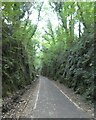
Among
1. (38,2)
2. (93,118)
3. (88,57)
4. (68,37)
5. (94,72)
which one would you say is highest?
(38,2)

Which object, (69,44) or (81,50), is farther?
(69,44)

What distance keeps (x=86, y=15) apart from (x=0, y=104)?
14447mm

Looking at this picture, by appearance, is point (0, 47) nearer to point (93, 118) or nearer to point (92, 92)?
point (92, 92)

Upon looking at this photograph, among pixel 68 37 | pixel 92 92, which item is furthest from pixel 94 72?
pixel 68 37

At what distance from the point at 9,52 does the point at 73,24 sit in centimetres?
1491

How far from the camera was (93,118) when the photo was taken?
1102 centimetres

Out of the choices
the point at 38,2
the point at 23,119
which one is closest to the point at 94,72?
the point at 23,119

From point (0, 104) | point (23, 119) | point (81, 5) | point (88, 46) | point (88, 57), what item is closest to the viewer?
point (23, 119)

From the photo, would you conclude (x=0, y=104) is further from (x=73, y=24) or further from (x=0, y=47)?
(x=73, y=24)

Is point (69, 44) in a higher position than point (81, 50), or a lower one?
higher

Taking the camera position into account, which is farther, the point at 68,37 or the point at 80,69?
the point at 68,37

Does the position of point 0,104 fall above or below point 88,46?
below

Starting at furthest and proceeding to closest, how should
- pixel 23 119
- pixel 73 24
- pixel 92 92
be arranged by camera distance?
pixel 73 24
pixel 92 92
pixel 23 119

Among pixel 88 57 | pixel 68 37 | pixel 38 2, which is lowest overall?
pixel 88 57
